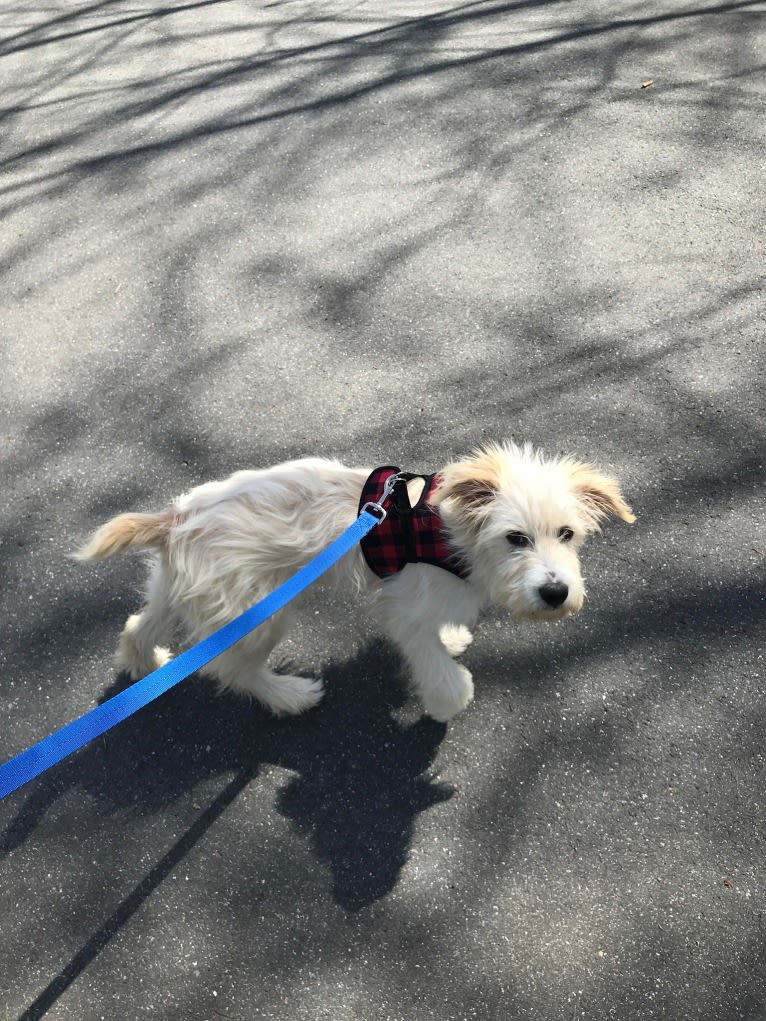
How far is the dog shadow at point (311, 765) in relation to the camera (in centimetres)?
292

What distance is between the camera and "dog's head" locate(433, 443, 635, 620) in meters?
2.42

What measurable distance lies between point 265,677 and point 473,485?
1198 mm

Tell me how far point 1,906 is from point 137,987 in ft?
1.93

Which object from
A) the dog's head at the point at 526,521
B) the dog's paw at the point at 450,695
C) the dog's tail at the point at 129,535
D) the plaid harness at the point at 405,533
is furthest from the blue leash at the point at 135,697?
the dog's paw at the point at 450,695

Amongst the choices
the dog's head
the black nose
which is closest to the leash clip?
the dog's head

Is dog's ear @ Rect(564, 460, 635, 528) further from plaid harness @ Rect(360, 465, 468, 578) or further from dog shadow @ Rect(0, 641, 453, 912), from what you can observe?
dog shadow @ Rect(0, 641, 453, 912)

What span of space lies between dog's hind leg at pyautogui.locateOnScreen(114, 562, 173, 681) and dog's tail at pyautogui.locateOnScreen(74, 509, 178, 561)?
0.20 metres

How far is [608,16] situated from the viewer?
6.62 metres

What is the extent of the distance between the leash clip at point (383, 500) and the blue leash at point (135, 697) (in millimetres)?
217

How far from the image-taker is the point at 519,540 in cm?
249

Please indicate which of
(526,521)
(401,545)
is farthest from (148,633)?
(526,521)

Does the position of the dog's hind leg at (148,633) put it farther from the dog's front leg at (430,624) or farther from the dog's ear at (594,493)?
the dog's ear at (594,493)

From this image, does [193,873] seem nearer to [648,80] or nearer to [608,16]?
[648,80]

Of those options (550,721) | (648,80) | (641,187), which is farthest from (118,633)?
(648,80)
